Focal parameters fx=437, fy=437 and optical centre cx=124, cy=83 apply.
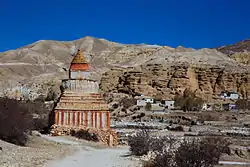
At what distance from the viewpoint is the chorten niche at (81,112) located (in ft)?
76.9

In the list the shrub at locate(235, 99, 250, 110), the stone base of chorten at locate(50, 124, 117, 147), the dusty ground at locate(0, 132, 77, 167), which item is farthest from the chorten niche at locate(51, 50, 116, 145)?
the shrub at locate(235, 99, 250, 110)

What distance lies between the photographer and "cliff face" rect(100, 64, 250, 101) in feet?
291

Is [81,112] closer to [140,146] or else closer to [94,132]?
[94,132]

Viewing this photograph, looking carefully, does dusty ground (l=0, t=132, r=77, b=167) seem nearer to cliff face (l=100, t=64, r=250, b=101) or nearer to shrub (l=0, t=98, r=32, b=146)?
shrub (l=0, t=98, r=32, b=146)

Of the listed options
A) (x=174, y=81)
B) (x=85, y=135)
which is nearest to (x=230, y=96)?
(x=174, y=81)

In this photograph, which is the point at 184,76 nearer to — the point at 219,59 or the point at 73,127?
the point at 219,59

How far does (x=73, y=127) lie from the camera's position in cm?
2342

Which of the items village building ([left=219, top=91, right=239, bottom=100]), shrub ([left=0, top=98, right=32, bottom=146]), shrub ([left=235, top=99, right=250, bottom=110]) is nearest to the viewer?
shrub ([left=0, top=98, right=32, bottom=146])

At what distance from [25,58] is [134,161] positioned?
156 meters

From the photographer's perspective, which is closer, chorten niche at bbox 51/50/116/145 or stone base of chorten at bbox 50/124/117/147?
stone base of chorten at bbox 50/124/117/147

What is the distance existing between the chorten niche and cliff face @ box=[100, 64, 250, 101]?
6179 centimetres

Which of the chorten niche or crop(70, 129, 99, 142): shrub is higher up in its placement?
the chorten niche

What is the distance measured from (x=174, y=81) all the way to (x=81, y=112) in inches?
2638

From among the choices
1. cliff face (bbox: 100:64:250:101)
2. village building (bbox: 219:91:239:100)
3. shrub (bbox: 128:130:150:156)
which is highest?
cliff face (bbox: 100:64:250:101)
